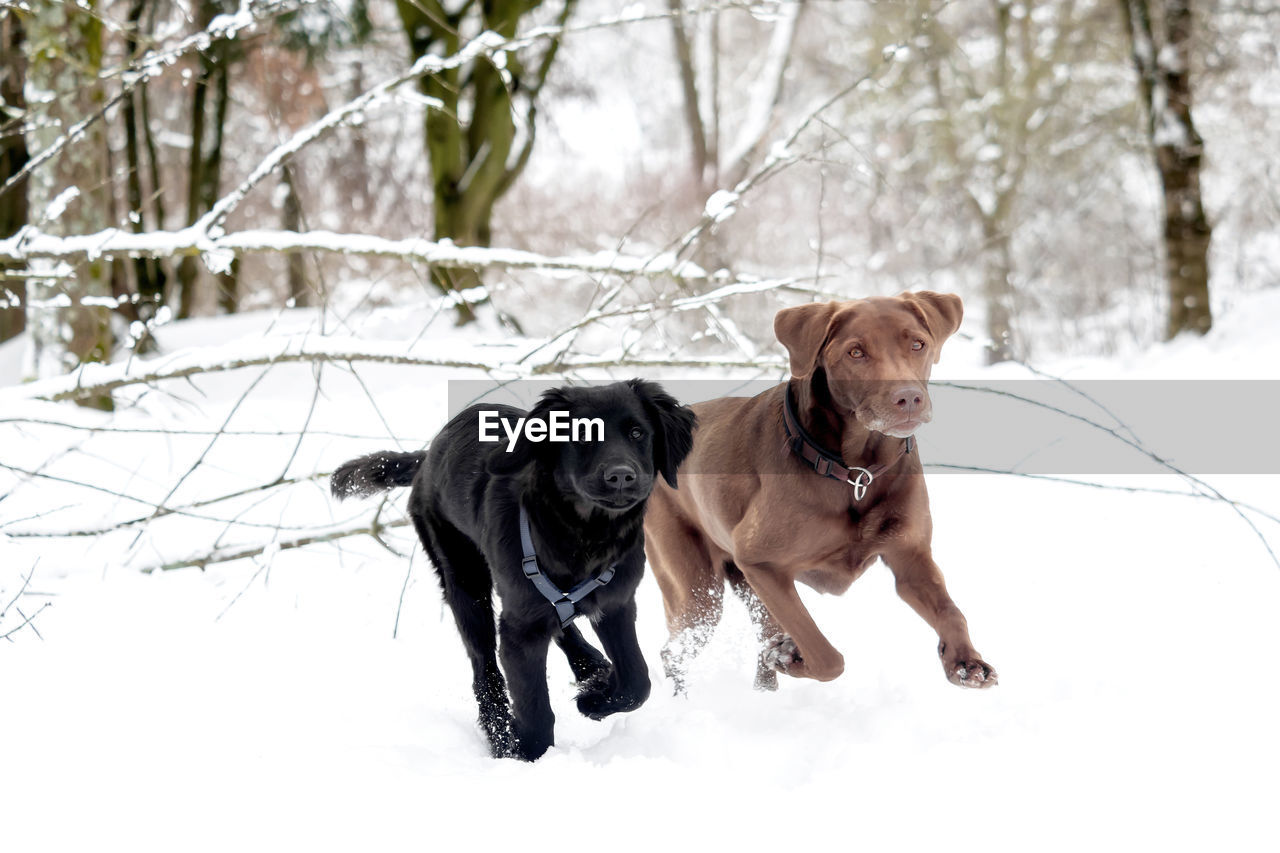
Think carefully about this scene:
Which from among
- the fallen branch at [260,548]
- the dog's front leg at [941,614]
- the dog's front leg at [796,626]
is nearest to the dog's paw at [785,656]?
the dog's front leg at [796,626]

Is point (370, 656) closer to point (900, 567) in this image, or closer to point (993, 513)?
point (900, 567)

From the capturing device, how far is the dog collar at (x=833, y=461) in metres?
3.68

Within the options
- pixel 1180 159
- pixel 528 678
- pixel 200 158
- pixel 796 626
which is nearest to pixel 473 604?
pixel 528 678

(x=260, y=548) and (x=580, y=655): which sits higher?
(x=580, y=655)

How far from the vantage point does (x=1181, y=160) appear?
1148cm

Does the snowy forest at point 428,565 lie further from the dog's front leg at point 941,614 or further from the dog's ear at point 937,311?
the dog's ear at point 937,311

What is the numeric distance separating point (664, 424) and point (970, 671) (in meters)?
1.21

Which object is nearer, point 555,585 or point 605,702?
point 555,585

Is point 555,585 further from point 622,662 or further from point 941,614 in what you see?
point 941,614

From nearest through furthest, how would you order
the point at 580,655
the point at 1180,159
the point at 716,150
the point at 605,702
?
the point at 605,702
the point at 580,655
the point at 1180,159
the point at 716,150

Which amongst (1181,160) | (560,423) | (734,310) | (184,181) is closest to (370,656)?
(560,423)

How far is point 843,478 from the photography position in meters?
3.71

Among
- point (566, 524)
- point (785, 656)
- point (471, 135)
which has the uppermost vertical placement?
point (471, 135)

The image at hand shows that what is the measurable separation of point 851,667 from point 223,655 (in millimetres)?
2439
